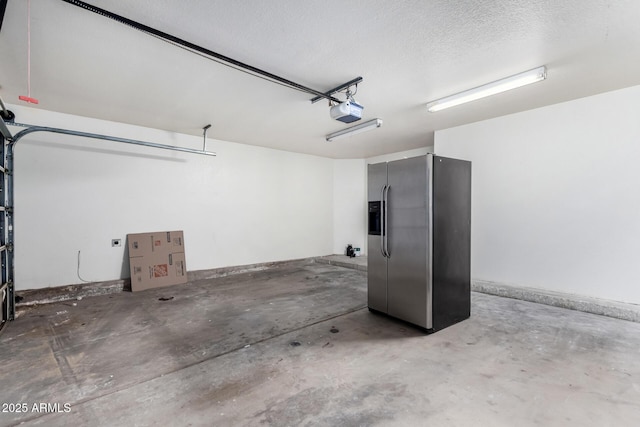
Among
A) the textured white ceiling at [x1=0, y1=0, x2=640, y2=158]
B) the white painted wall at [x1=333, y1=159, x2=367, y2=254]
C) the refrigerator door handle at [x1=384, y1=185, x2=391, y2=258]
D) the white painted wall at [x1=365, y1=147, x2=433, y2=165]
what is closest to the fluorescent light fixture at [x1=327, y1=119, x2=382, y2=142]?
the textured white ceiling at [x1=0, y1=0, x2=640, y2=158]

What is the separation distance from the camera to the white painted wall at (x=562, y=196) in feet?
12.2

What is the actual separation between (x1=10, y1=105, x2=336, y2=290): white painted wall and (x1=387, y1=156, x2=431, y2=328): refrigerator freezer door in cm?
390

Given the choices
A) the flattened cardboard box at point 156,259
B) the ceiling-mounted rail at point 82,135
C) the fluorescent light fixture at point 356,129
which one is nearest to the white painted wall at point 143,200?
the flattened cardboard box at point 156,259

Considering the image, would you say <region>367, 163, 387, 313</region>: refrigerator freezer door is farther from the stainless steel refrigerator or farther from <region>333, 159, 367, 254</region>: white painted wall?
<region>333, 159, 367, 254</region>: white painted wall

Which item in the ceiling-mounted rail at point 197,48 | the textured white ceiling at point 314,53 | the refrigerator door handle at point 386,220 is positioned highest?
the textured white ceiling at point 314,53

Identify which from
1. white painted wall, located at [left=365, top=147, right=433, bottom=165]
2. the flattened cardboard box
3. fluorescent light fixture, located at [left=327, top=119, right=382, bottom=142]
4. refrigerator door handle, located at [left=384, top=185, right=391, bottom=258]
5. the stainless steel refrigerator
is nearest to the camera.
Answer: the stainless steel refrigerator

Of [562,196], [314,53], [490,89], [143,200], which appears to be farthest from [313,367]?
[143,200]

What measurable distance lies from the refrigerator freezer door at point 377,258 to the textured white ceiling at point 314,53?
1069mm

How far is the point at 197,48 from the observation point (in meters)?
2.59

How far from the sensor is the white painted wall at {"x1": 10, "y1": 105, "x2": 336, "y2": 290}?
171 inches

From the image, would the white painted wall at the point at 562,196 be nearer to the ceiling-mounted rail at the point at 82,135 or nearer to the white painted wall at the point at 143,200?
the white painted wall at the point at 143,200

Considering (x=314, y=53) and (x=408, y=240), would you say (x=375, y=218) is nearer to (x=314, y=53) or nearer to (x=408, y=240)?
(x=408, y=240)

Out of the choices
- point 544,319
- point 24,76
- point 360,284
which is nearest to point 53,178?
point 24,76

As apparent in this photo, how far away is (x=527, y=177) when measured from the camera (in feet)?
14.7
